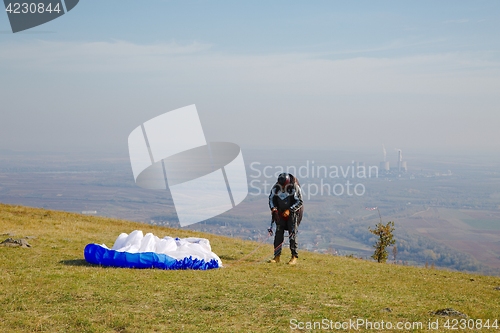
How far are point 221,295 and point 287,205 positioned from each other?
6486 millimetres

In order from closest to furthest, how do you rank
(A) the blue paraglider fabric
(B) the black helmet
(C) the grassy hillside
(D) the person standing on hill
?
(C) the grassy hillside, (A) the blue paraglider fabric, (B) the black helmet, (D) the person standing on hill

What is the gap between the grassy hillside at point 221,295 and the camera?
980cm

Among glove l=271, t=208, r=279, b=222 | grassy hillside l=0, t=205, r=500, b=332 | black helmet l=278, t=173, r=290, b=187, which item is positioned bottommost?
grassy hillside l=0, t=205, r=500, b=332

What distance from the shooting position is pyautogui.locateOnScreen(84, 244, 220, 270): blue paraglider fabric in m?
15.1

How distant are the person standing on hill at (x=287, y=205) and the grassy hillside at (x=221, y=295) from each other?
123 cm

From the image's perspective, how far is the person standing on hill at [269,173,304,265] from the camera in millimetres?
17828

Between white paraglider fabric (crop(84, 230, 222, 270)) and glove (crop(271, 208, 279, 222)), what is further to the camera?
glove (crop(271, 208, 279, 222))

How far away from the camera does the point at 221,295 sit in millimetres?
12031

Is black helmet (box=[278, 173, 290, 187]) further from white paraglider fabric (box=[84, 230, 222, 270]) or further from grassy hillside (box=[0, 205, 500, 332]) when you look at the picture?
white paraglider fabric (box=[84, 230, 222, 270])

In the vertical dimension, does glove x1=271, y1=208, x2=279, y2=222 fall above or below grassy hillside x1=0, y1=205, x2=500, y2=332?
above

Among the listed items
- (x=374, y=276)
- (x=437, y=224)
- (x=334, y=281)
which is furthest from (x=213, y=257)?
(x=437, y=224)

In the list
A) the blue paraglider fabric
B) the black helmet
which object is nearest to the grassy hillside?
the blue paraglider fabric

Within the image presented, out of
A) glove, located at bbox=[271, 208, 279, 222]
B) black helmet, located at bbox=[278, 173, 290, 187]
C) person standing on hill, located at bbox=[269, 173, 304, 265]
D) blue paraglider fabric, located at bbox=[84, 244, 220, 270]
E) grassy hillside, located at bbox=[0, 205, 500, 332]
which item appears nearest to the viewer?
grassy hillside, located at bbox=[0, 205, 500, 332]

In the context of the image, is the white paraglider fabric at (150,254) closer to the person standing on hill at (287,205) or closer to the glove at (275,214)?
the glove at (275,214)
